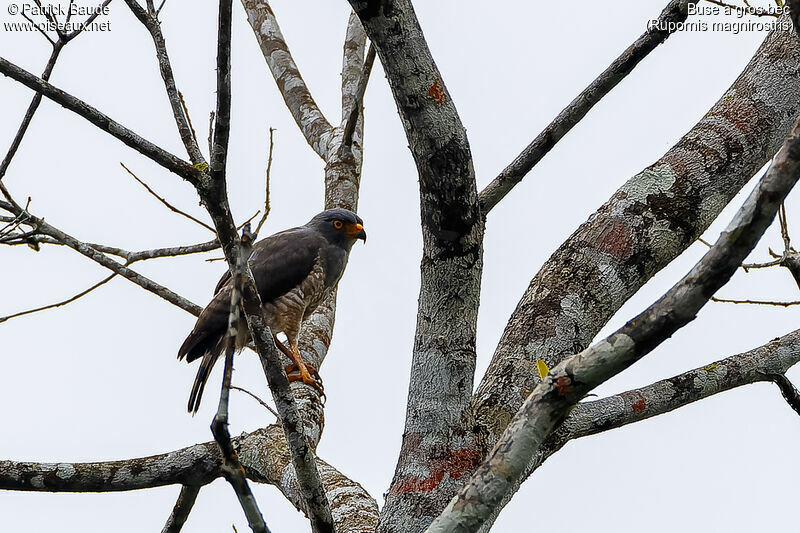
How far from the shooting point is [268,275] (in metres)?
5.91

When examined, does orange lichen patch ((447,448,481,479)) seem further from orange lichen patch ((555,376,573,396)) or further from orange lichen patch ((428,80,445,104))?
orange lichen patch ((428,80,445,104))

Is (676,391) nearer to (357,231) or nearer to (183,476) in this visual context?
(183,476)

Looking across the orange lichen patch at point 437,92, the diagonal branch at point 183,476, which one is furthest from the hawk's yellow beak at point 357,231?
the orange lichen patch at point 437,92

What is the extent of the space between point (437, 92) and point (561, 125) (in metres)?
0.75

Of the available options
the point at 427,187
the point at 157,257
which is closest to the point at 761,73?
the point at 427,187

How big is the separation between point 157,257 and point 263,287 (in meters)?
1.58

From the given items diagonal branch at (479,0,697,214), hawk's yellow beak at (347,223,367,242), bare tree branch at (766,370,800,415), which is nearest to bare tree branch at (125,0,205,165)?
diagonal branch at (479,0,697,214)

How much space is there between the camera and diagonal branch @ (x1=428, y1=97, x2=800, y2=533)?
1.48 metres

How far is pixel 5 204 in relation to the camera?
12.7 ft

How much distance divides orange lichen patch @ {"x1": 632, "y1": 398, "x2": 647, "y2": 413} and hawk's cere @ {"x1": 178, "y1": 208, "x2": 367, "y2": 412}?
231 centimetres

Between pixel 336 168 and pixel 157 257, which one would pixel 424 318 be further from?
pixel 336 168

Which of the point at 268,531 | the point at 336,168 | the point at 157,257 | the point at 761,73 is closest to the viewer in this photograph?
the point at 268,531

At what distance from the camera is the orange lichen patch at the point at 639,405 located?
3027 millimetres

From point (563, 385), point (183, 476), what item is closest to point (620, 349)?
point (563, 385)
